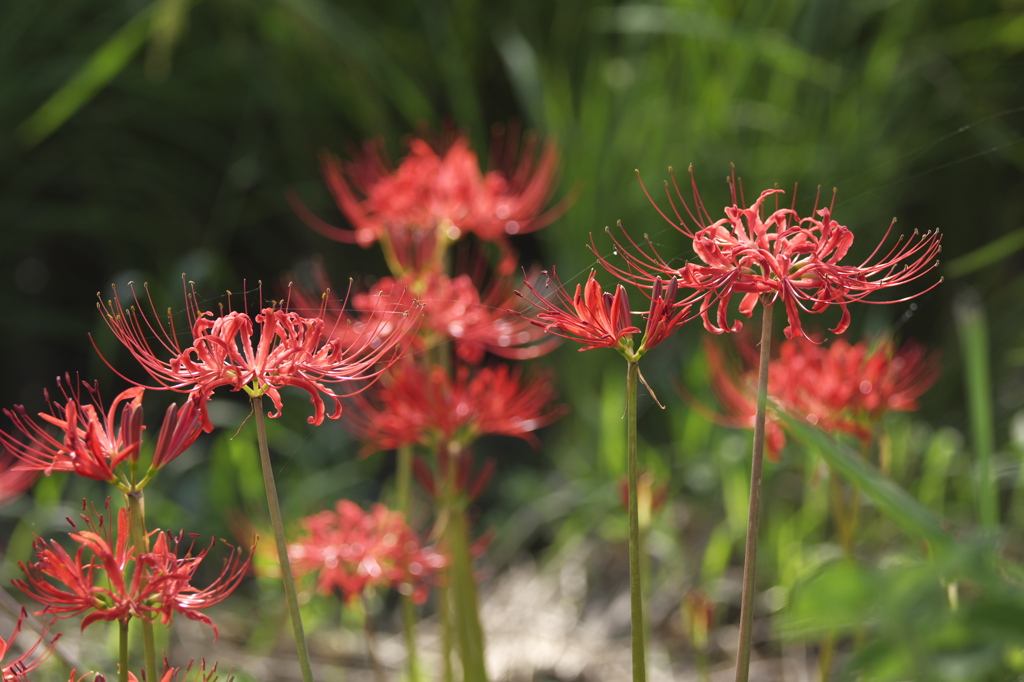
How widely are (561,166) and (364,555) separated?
1.37 metres

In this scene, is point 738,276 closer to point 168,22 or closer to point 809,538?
point 809,538

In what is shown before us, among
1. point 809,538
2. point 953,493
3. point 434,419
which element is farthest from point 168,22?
point 953,493

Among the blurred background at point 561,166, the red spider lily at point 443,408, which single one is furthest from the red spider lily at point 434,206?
the blurred background at point 561,166

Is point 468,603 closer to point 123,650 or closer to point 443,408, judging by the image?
point 443,408

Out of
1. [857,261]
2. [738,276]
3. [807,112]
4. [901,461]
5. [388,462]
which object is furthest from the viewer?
[388,462]

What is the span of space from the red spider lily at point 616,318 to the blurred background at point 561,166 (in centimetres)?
105

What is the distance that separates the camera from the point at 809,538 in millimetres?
1882

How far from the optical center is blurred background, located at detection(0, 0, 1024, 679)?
6.29ft

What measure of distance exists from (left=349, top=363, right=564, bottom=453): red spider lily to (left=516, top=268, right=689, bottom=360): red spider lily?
15.6 inches

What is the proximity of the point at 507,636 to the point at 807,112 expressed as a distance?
135 centimetres

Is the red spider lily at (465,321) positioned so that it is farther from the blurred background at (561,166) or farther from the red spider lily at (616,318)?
the blurred background at (561,166)

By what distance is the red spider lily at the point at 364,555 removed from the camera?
1050 mm

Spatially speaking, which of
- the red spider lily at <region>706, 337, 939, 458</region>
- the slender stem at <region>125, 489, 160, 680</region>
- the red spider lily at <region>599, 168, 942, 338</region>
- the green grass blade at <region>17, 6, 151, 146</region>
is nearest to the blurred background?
the green grass blade at <region>17, 6, 151, 146</region>

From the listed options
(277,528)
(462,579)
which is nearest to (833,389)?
(462,579)
